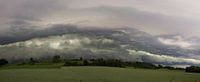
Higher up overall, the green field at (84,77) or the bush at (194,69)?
the bush at (194,69)

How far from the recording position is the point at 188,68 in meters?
160

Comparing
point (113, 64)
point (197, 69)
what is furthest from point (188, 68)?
point (113, 64)

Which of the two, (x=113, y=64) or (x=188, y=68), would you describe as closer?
(x=188, y=68)

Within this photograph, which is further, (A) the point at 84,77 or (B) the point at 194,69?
(B) the point at 194,69

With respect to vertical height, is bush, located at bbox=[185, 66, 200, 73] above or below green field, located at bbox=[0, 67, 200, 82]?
above

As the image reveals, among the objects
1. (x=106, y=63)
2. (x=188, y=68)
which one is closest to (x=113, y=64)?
(x=106, y=63)

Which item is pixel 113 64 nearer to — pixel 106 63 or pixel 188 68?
pixel 106 63

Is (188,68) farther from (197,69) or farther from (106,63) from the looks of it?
(106,63)

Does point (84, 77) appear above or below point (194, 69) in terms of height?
below

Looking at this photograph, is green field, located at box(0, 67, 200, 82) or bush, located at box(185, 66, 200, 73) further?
bush, located at box(185, 66, 200, 73)

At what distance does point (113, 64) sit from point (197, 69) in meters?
60.1

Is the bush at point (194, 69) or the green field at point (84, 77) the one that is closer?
the green field at point (84, 77)

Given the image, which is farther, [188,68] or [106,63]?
[106,63]

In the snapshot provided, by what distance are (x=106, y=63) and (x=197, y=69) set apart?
63951 mm
